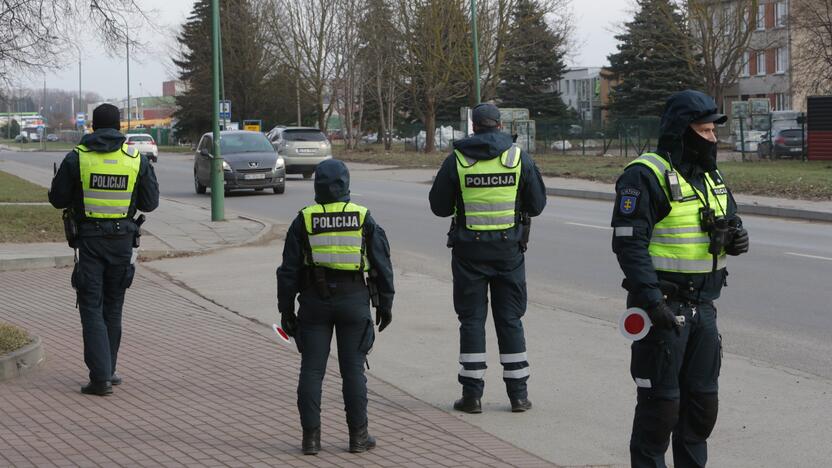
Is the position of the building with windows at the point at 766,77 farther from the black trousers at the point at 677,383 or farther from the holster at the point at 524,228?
the black trousers at the point at 677,383

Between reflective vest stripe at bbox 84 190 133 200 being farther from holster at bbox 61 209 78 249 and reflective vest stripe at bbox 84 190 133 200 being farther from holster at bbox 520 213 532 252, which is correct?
holster at bbox 520 213 532 252

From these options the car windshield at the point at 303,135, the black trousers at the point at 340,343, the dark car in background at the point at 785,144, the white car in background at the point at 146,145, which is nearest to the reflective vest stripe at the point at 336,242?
the black trousers at the point at 340,343

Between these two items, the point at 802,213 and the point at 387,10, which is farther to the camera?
the point at 387,10

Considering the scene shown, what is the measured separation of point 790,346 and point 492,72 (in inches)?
1691

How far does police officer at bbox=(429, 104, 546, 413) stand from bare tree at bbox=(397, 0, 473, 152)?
4417 centimetres

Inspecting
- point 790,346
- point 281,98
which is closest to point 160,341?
point 790,346

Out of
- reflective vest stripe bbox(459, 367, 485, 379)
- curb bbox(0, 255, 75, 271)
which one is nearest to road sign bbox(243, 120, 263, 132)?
curb bbox(0, 255, 75, 271)

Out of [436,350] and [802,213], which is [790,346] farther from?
[802,213]

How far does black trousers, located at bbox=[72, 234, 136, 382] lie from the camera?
7031 millimetres

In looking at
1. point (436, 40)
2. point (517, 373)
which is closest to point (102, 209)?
point (517, 373)

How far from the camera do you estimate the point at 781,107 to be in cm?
7644

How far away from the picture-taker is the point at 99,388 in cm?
712

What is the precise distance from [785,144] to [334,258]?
115ft

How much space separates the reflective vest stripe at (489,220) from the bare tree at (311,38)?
2084 inches
